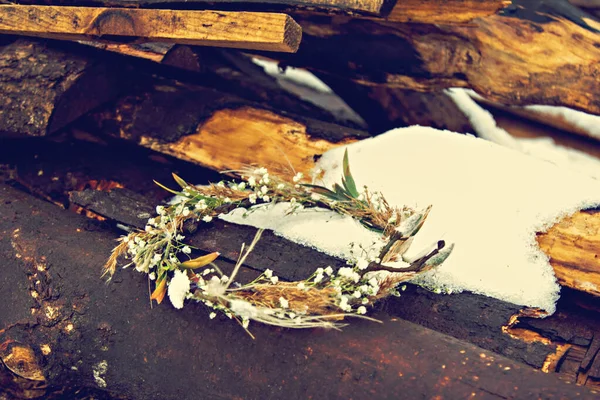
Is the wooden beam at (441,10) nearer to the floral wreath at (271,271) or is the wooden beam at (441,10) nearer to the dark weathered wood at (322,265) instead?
the floral wreath at (271,271)

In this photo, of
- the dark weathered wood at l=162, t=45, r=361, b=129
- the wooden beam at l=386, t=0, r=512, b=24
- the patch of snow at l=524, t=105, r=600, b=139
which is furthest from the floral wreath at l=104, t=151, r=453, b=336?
the patch of snow at l=524, t=105, r=600, b=139

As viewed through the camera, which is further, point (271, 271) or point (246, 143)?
point (246, 143)

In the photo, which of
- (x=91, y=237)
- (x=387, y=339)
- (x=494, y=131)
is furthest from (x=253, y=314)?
(x=494, y=131)

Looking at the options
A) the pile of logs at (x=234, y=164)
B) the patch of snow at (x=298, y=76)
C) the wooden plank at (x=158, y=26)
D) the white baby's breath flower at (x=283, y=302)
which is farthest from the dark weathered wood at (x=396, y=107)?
the white baby's breath flower at (x=283, y=302)

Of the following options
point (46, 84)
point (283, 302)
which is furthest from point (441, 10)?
point (46, 84)

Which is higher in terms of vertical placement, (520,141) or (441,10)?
(441,10)

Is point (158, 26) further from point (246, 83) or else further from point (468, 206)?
point (468, 206)
